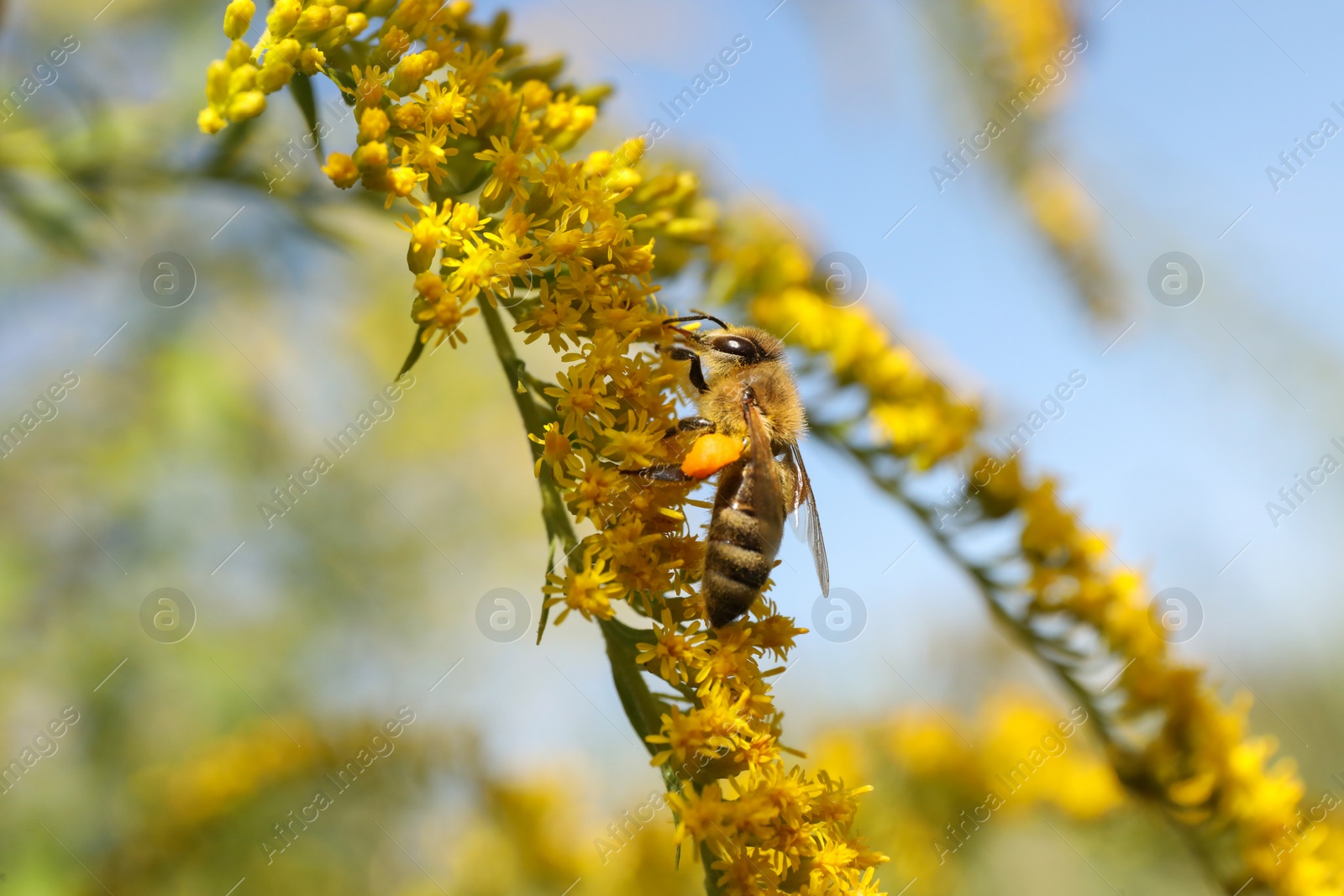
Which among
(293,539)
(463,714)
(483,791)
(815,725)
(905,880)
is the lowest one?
(905,880)

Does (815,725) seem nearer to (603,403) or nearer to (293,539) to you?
(293,539)

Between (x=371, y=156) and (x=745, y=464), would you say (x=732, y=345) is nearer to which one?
(x=745, y=464)

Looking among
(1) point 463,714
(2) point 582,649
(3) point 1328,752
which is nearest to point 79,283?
(1) point 463,714

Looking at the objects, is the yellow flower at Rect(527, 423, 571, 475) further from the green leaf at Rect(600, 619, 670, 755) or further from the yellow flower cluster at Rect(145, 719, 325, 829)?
the yellow flower cluster at Rect(145, 719, 325, 829)

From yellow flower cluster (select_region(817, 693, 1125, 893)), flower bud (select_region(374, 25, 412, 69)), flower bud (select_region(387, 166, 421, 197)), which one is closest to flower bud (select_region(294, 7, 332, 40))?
flower bud (select_region(374, 25, 412, 69))

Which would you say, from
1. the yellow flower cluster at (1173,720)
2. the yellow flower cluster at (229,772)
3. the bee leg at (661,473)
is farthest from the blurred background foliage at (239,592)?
the bee leg at (661,473)

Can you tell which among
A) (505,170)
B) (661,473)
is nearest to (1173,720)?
(661,473)

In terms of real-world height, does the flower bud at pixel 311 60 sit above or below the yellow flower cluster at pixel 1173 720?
above

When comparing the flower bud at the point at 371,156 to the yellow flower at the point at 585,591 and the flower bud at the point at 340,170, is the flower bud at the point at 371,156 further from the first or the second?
the yellow flower at the point at 585,591
